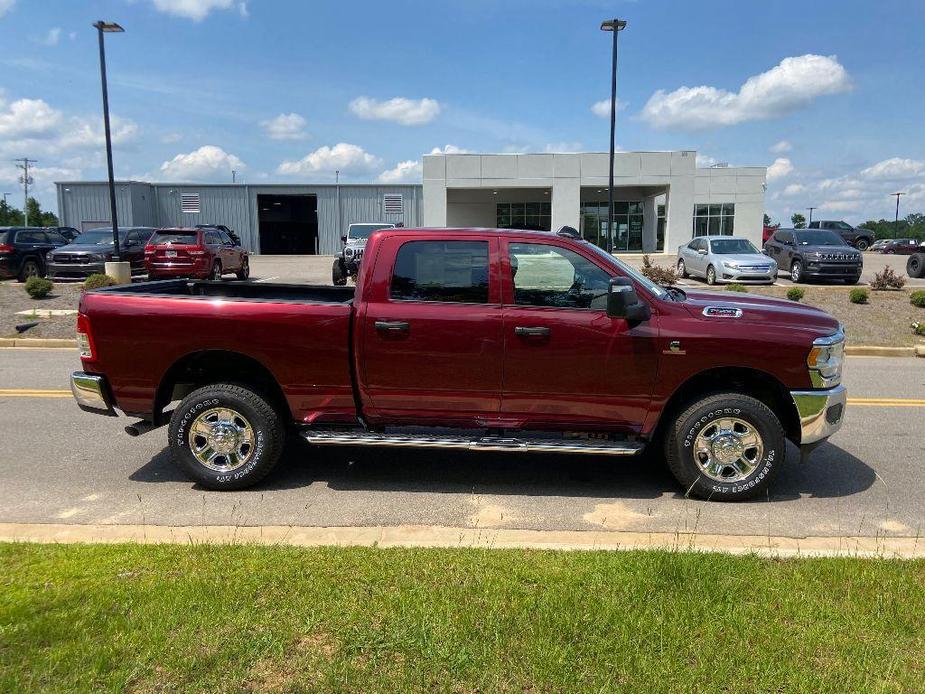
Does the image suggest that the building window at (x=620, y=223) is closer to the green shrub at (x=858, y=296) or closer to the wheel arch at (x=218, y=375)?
the green shrub at (x=858, y=296)

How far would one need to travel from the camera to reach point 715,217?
152ft

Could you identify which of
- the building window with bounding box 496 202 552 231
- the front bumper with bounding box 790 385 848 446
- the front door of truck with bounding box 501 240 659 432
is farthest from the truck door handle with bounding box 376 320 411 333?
the building window with bounding box 496 202 552 231

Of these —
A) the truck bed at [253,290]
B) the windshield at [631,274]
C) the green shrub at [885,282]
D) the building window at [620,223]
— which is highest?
the building window at [620,223]

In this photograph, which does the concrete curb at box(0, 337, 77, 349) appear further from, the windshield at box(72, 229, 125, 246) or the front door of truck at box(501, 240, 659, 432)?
the front door of truck at box(501, 240, 659, 432)

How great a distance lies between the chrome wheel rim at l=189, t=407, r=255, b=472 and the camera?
5.25 meters

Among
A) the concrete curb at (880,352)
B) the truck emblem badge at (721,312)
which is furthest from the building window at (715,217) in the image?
the truck emblem badge at (721,312)

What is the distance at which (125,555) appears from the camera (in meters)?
3.82

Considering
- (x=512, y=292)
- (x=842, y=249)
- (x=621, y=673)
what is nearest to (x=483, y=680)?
(x=621, y=673)

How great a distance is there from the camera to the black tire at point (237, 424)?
5.20 meters

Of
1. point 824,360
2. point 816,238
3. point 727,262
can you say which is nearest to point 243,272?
point 727,262

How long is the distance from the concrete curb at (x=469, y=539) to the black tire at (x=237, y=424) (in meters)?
0.83

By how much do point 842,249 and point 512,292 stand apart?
2052 cm

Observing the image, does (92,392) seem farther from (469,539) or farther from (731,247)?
(731,247)

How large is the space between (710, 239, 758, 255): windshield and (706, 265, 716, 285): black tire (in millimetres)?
586
